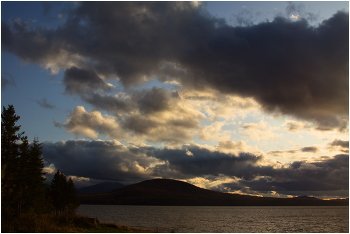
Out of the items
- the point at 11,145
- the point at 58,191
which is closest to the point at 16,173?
the point at 11,145

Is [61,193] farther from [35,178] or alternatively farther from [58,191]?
[35,178]

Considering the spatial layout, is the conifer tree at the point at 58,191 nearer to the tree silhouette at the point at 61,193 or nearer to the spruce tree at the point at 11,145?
the tree silhouette at the point at 61,193

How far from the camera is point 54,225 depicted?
37312 mm

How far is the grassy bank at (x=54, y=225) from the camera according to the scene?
3616 cm

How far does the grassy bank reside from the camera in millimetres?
36156

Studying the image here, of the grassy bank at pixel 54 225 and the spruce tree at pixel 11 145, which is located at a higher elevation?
the spruce tree at pixel 11 145

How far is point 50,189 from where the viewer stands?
303 feet

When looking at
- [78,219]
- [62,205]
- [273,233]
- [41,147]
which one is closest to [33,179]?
[41,147]

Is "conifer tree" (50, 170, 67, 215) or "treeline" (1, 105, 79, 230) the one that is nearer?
"treeline" (1, 105, 79, 230)

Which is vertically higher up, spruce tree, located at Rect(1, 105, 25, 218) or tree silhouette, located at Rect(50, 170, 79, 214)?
spruce tree, located at Rect(1, 105, 25, 218)

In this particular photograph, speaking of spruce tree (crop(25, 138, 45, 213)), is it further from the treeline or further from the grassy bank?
the grassy bank

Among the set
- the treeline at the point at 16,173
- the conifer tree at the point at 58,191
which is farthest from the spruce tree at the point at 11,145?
the conifer tree at the point at 58,191

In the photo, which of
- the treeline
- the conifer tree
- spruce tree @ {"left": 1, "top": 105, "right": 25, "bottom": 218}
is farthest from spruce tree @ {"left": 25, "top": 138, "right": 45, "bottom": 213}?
the conifer tree

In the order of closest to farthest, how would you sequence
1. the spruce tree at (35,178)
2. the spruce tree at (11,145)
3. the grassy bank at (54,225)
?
the grassy bank at (54,225) < the spruce tree at (11,145) < the spruce tree at (35,178)
